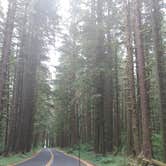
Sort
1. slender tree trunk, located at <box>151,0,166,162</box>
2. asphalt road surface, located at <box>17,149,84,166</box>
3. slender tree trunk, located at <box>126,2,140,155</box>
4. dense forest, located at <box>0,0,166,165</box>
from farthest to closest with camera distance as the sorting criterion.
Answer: asphalt road surface, located at <box>17,149,84,166</box> → dense forest, located at <box>0,0,166,165</box> → slender tree trunk, located at <box>151,0,166,162</box> → slender tree trunk, located at <box>126,2,140,155</box>

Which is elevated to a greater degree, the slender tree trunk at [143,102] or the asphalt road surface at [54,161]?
the slender tree trunk at [143,102]

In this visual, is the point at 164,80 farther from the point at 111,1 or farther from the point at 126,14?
the point at 111,1

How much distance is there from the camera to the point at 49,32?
28484 mm

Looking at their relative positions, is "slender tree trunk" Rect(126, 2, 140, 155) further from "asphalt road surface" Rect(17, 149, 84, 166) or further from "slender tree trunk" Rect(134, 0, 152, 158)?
"asphalt road surface" Rect(17, 149, 84, 166)

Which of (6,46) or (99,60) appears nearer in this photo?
(6,46)

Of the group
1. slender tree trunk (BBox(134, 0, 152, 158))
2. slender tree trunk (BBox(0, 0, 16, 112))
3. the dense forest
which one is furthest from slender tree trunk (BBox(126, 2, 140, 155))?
slender tree trunk (BBox(0, 0, 16, 112))

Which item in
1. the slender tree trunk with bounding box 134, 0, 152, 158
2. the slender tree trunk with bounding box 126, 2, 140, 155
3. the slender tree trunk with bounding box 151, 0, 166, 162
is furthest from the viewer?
the slender tree trunk with bounding box 151, 0, 166, 162

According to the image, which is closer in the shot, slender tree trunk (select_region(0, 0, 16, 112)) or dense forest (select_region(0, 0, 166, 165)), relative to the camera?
slender tree trunk (select_region(0, 0, 16, 112))

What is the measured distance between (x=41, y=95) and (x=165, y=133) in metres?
22.6

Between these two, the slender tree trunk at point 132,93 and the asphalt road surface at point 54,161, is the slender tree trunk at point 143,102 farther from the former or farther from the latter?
the asphalt road surface at point 54,161

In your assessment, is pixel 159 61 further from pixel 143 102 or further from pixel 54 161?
pixel 54 161

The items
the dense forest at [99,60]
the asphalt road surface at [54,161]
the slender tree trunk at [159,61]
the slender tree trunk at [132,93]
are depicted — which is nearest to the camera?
the slender tree trunk at [132,93]

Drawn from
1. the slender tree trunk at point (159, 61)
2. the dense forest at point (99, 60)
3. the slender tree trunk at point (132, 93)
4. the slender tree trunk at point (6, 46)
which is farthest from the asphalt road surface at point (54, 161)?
the slender tree trunk at point (159, 61)

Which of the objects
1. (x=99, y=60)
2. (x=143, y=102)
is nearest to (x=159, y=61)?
(x=143, y=102)
